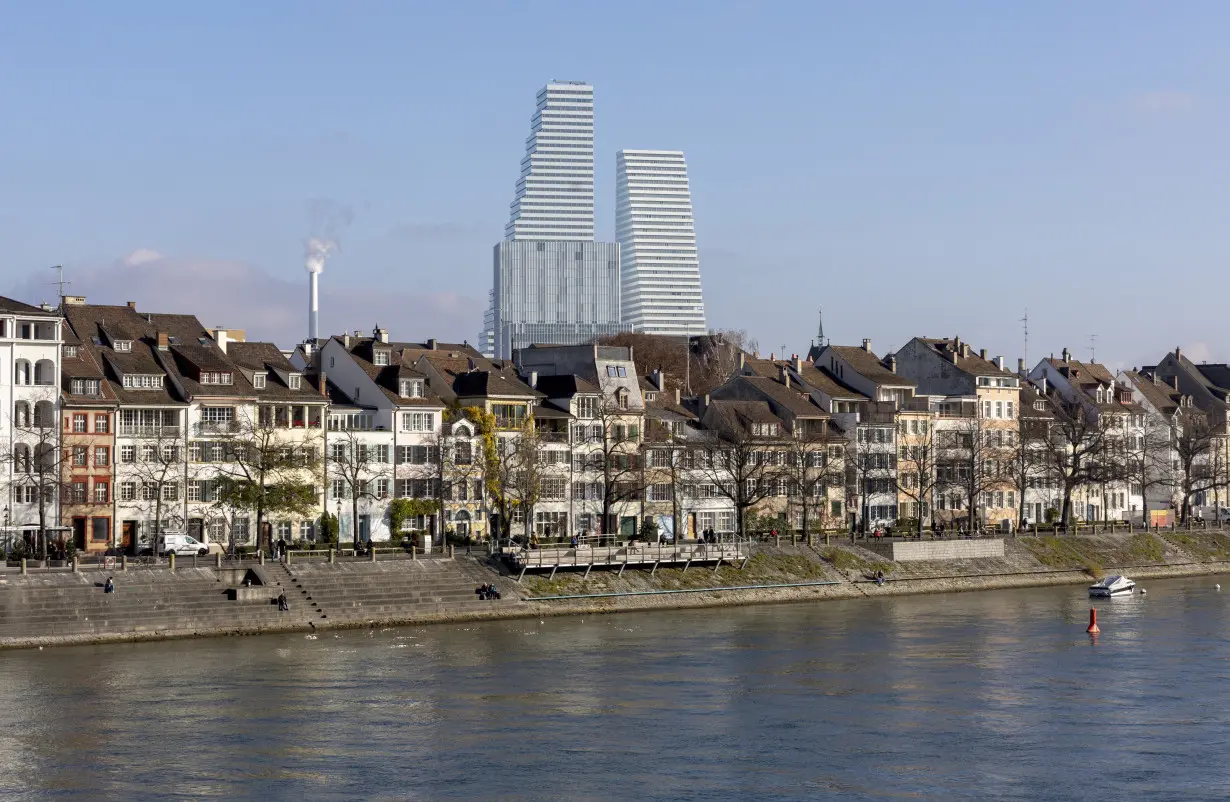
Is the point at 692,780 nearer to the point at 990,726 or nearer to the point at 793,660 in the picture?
the point at 990,726

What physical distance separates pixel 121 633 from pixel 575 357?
54.8m

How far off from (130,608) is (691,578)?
34.7 metres

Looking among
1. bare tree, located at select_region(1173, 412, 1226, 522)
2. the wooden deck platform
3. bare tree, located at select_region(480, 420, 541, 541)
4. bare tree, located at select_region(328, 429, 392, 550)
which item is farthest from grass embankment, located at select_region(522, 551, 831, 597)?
bare tree, located at select_region(1173, 412, 1226, 522)

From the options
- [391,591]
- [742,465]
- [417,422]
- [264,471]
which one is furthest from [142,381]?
[742,465]

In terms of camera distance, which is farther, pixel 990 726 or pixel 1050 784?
pixel 990 726

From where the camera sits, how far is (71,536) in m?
102

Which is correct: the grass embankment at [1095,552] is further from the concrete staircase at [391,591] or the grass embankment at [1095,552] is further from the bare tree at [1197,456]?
the concrete staircase at [391,591]

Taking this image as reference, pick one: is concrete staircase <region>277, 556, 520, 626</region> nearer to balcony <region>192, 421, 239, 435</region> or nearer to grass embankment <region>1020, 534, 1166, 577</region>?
balcony <region>192, 421, 239, 435</region>

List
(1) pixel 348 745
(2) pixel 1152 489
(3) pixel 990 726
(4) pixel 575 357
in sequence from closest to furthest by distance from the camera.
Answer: (1) pixel 348 745, (3) pixel 990 726, (4) pixel 575 357, (2) pixel 1152 489

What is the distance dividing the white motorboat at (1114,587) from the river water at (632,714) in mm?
20051

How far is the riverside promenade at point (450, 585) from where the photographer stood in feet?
277

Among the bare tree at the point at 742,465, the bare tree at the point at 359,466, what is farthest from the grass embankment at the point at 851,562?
the bare tree at the point at 359,466

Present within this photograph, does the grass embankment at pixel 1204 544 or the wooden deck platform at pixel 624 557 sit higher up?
the wooden deck platform at pixel 624 557

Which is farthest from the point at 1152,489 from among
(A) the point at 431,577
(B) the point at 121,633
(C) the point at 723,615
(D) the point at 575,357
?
(B) the point at 121,633
